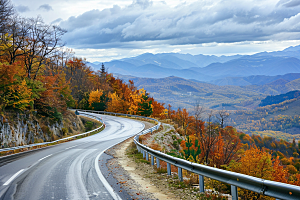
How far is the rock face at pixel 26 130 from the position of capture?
16962 millimetres

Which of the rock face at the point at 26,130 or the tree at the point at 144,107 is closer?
the rock face at the point at 26,130

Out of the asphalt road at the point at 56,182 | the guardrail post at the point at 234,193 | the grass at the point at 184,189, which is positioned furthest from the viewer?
the asphalt road at the point at 56,182

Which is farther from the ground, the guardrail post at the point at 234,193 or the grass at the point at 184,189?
the guardrail post at the point at 234,193

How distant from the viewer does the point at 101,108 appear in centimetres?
6381

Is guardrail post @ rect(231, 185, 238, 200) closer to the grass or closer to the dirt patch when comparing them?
the grass

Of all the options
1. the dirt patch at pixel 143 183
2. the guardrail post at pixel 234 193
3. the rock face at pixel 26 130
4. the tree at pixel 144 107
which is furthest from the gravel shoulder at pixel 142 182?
the tree at pixel 144 107

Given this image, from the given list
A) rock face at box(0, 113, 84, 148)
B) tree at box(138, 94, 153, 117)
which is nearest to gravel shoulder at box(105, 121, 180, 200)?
rock face at box(0, 113, 84, 148)

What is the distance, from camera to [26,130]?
20.3 m

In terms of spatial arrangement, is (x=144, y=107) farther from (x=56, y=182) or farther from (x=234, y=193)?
(x=234, y=193)

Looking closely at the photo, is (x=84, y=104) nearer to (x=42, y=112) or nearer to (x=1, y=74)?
(x=42, y=112)

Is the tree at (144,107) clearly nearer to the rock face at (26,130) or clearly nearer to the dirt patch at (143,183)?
the rock face at (26,130)

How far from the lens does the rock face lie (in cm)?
1696

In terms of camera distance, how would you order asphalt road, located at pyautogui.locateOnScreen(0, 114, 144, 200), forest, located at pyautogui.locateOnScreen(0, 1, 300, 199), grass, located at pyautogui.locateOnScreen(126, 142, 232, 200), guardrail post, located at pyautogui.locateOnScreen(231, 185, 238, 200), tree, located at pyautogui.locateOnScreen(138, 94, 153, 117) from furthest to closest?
tree, located at pyautogui.locateOnScreen(138, 94, 153, 117) → forest, located at pyautogui.locateOnScreen(0, 1, 300, 199) → asphalt road, located at pyautogui.locateOnScreen(0, 114, 144, 200) → grass, located at pyautogui.locateOnScreen(126, 142, 232, 200) → guardrail post, located at pyautogui.locateOnScreen(231, 185, 238, 200)

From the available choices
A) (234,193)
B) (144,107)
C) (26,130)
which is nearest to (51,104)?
(26,130)
